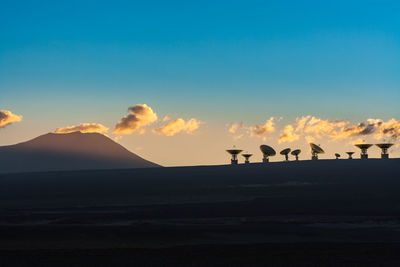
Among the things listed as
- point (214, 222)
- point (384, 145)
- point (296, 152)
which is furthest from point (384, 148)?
point (214, 222)

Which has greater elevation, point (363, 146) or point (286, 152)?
point (363, 146)

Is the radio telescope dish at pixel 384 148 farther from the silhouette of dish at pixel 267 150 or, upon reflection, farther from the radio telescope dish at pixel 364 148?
the silhouette of dish at pixel 267 150

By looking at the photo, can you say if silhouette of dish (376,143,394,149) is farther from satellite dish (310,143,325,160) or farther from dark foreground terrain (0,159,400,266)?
dark foreground terrain (0,159,400,266)

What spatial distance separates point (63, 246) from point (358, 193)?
5886 cm

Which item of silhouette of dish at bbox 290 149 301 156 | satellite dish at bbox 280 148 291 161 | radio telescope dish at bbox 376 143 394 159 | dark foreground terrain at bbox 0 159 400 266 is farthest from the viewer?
silhouette of dish at bbox 290 149 301 156

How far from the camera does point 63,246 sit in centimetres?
4597

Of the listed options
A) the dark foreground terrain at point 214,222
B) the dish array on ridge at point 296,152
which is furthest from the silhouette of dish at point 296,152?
the dark foreground terrain at point 214,222

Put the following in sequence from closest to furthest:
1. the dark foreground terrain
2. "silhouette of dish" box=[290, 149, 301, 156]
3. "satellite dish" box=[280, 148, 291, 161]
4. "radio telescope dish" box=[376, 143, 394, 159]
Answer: the dark foreground terrain < "radio telescope dish" box=[376, 143, 394, 159] < "satellite dish" box=[280, 148, 291, 161] < "silhouette of dish" box=[290, 149, 301, 156]

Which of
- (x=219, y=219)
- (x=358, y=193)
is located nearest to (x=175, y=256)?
(x=219, y=219)

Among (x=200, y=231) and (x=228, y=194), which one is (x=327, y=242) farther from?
(x=228, y=194)

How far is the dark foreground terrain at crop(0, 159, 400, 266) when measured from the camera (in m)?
38.6

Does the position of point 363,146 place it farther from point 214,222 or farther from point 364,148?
point 214,222

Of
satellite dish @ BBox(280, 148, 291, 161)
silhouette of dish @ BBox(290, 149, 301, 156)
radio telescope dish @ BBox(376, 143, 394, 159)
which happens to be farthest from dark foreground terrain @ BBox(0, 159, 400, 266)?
silhouette of dish @ BBox(290, 149, 301, 156)

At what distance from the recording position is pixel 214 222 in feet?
199
